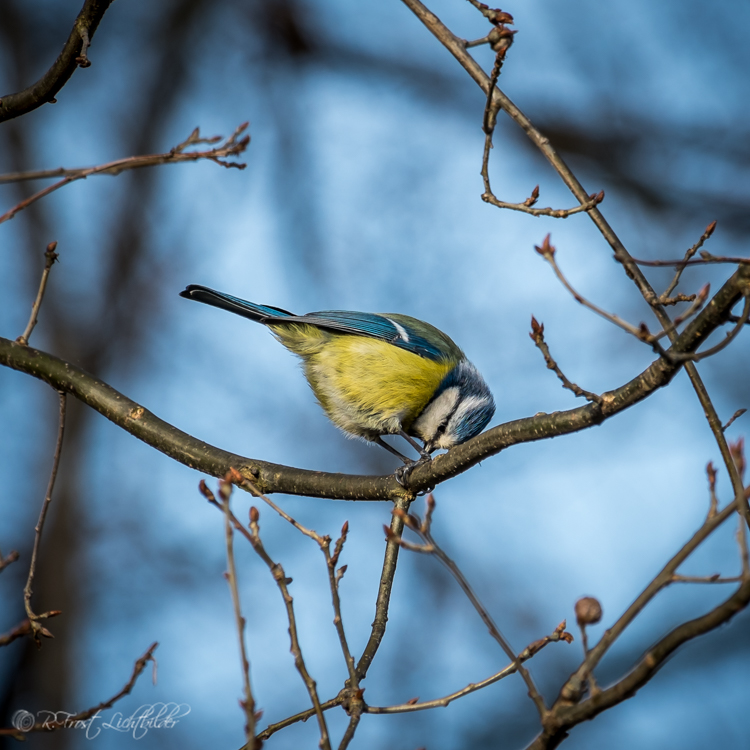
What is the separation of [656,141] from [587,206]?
18.0 ft

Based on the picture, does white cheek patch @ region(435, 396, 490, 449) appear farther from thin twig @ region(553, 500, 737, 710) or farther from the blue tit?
thin twig @ region(553, 500, 737, 710)

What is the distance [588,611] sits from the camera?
1.52 metres

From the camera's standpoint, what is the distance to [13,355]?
2842mm

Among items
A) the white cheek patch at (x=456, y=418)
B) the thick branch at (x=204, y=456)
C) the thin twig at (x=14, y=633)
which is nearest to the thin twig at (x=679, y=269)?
the thick branch at (x=204, y=456)

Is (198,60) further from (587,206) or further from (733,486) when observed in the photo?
(733,486)

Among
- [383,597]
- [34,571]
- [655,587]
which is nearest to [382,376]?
[383,597]

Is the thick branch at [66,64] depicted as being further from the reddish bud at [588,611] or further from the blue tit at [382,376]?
the reddish bud at [588,611]

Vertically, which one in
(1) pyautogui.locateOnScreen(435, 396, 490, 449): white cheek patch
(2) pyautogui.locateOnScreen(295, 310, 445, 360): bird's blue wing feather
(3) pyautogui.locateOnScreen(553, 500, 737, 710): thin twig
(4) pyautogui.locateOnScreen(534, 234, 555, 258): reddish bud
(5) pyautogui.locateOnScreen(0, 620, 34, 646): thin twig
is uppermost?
(2) pyautogui.locateOnScreen(295, 310, 445, 360): bird's blue wing feather

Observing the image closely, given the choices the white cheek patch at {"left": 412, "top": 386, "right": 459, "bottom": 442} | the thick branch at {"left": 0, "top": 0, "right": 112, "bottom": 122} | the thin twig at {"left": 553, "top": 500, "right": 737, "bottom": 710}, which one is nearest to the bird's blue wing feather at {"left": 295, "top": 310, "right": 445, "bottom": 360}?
the white cheek patch at {"left": 412, "top": 386, "right": 459, "bottom": 442}

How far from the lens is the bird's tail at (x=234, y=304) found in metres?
3.58

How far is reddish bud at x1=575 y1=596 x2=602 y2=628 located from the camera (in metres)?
1.52

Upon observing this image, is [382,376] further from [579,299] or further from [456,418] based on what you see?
[579,299]

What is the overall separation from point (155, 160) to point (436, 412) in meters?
1.98

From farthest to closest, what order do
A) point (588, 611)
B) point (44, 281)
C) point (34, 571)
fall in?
point (44, 281) < point (34, 571) < point (588, 611)
